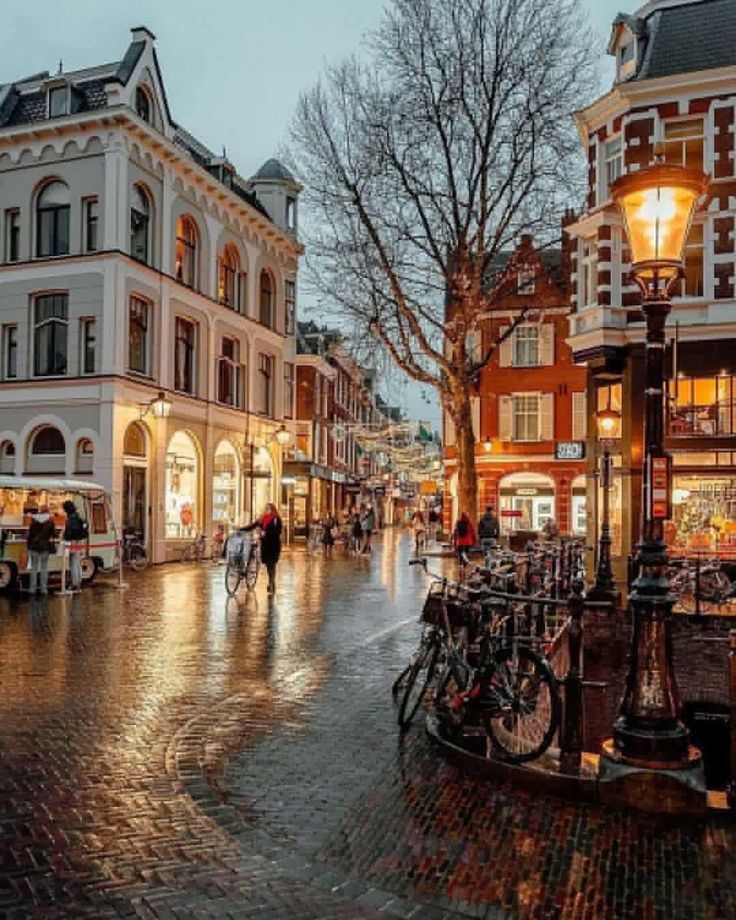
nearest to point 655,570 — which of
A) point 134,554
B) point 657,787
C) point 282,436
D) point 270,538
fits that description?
point 657,787

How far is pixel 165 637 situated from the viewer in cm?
1341

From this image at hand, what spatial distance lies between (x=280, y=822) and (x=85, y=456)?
79.4 ft

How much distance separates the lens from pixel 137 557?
27172 mm

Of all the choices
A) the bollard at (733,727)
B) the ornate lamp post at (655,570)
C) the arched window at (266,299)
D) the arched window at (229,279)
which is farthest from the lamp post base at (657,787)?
the arched window at (266,299)

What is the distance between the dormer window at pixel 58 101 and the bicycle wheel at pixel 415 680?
1009 inches

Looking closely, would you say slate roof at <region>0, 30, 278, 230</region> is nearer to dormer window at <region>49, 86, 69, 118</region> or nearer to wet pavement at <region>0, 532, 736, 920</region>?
dormer window at <region>49, 86, 69, 118</region>

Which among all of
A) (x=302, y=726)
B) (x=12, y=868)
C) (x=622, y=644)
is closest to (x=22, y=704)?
(x=302, y=726)

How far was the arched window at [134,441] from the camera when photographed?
2891 cm

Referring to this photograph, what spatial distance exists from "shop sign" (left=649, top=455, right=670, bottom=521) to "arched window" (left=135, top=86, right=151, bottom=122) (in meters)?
26.6

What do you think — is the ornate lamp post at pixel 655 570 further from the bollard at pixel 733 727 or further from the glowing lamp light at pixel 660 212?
the bollard at pixel 733 727

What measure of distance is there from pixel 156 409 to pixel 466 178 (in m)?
11.2

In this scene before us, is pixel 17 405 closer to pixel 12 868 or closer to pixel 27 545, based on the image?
pixel 27 545

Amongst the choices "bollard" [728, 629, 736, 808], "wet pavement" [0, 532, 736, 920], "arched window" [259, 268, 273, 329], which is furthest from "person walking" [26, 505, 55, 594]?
"arched window" [259, 268, 273, 329]

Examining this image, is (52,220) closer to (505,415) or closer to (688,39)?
(688,39)
